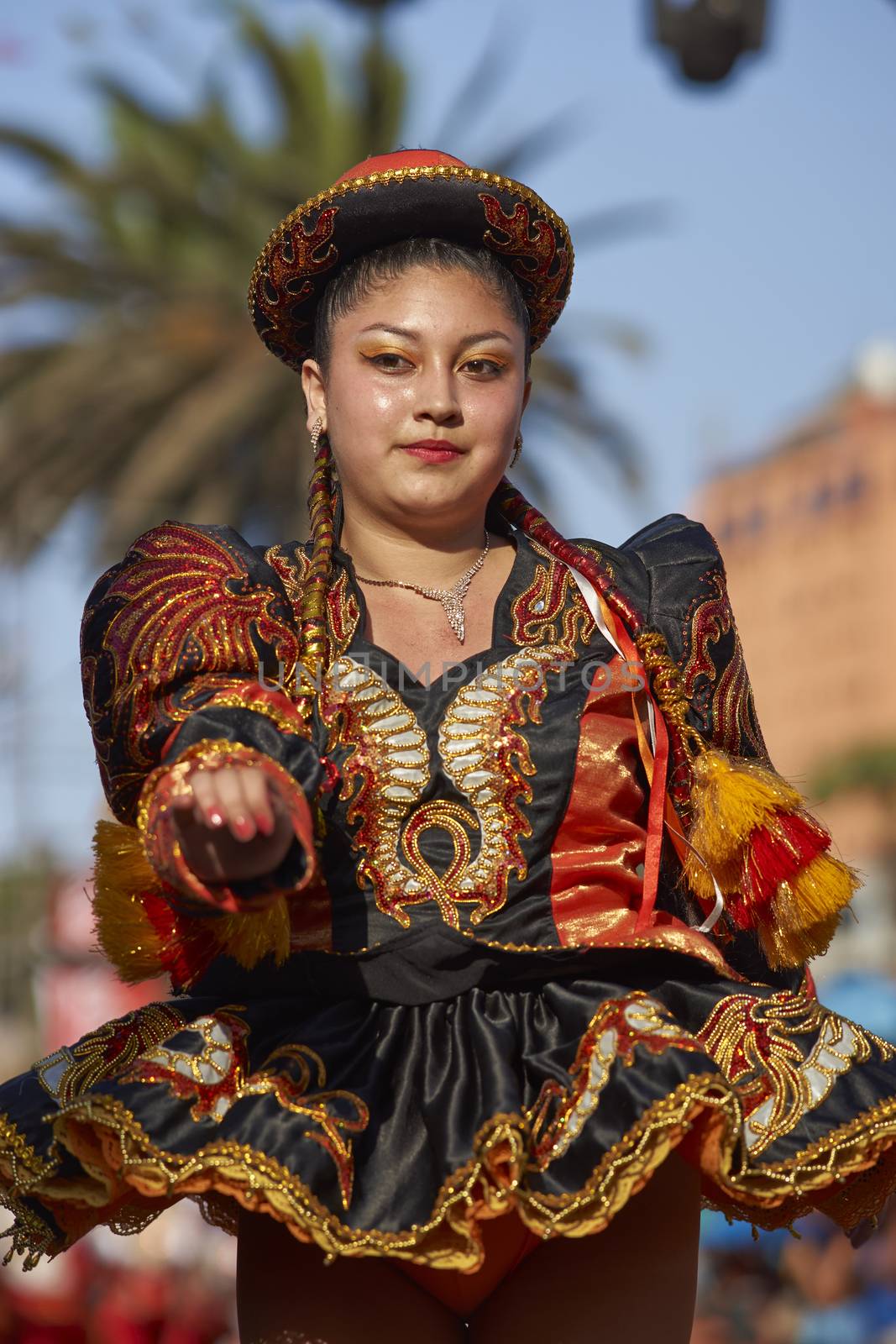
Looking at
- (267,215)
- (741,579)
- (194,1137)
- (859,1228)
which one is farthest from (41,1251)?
(741,579)

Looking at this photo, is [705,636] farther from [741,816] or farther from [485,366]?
[485,366]

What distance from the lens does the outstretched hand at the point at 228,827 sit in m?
2.39

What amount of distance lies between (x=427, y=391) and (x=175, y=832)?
92 centimetres

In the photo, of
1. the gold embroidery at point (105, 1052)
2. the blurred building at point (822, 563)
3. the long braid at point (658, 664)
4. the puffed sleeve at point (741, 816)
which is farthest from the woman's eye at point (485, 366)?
the blurred building at point (822, 563)

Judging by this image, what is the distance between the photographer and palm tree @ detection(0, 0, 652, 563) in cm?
1489

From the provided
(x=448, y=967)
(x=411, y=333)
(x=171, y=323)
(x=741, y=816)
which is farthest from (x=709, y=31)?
(x=171, y=323)

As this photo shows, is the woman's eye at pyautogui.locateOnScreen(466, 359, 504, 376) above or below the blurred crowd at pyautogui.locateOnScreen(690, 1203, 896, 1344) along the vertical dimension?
above

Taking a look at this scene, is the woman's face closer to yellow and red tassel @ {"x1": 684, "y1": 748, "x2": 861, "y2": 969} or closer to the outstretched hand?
yellow and red tassel @ {"x1": 684, "y1": 748, "x2": 861, "y2": 969}

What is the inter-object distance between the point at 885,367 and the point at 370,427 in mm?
65557

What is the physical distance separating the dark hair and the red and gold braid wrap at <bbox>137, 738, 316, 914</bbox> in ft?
3.10

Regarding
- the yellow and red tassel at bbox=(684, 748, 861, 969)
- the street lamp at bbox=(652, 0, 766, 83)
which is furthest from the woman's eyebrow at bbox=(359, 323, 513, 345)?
the street lamp at bbox=(652, 0, 766, 83)

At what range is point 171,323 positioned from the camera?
15250 mm

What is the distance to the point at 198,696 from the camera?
273 cm

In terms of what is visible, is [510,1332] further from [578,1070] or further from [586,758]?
[586,758]
